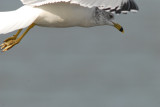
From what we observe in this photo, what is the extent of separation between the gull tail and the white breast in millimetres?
77

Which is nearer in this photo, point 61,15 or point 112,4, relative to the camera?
point 112,4

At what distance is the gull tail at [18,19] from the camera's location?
5070 millimetres

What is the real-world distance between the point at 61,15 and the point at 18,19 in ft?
1.27

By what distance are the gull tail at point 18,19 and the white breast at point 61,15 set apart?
0.25 ft

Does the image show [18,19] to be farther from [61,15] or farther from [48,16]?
[61,15]

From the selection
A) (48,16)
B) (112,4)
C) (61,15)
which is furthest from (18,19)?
(112,4)

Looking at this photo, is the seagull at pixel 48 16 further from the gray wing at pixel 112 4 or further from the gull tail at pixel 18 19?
the gray wing at pixel 112 4

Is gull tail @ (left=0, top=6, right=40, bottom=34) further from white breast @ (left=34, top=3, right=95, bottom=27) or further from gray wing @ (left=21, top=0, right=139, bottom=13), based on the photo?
gray wing @ (left=21, top=0, right=139, bottom=13)

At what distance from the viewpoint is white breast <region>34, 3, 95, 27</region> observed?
17.1ft

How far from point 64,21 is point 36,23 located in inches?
10.0

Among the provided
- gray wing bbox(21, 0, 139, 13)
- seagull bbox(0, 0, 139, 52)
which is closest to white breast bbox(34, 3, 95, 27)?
seagull bbox(0, 0, 139, 52)

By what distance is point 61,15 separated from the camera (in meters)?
5.23

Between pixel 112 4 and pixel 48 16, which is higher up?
pixel 112 4

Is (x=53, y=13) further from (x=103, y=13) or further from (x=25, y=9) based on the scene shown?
(x=103, y=13)
